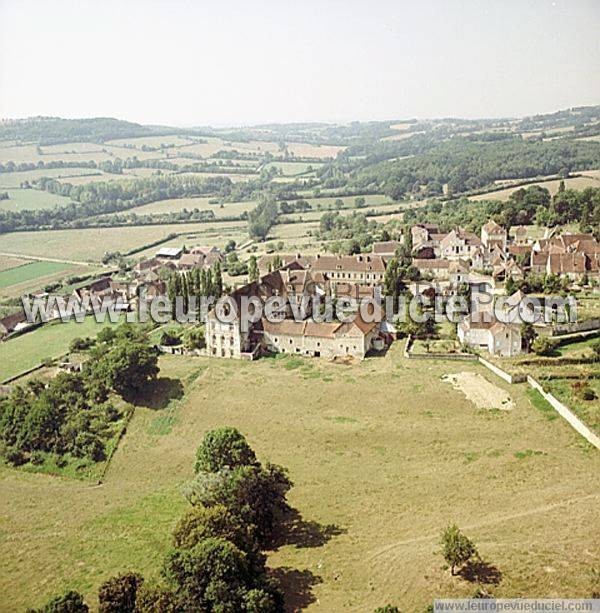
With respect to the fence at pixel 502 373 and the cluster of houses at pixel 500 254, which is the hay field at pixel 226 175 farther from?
the fence at pixel 502 373

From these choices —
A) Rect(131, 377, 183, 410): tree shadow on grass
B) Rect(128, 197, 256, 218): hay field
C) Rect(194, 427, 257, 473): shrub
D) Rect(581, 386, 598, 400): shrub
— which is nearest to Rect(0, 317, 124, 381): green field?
Rect(131, 377, 183, 410): tree shadow on grass

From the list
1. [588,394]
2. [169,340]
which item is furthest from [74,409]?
[588,394]

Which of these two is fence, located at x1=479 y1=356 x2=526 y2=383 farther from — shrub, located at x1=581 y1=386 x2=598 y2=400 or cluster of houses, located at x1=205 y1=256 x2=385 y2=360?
cluster of houses, located at x1=205 y1=256 x2=385 y2=360

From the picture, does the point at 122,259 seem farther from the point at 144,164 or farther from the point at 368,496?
the point at 144,164

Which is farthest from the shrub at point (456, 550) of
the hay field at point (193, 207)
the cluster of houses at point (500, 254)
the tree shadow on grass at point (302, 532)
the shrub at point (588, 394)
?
the hay field at point (193, 207)

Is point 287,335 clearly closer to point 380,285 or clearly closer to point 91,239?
point 380,285

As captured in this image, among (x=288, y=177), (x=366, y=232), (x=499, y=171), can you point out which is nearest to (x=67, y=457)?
(x=366, y=232)
